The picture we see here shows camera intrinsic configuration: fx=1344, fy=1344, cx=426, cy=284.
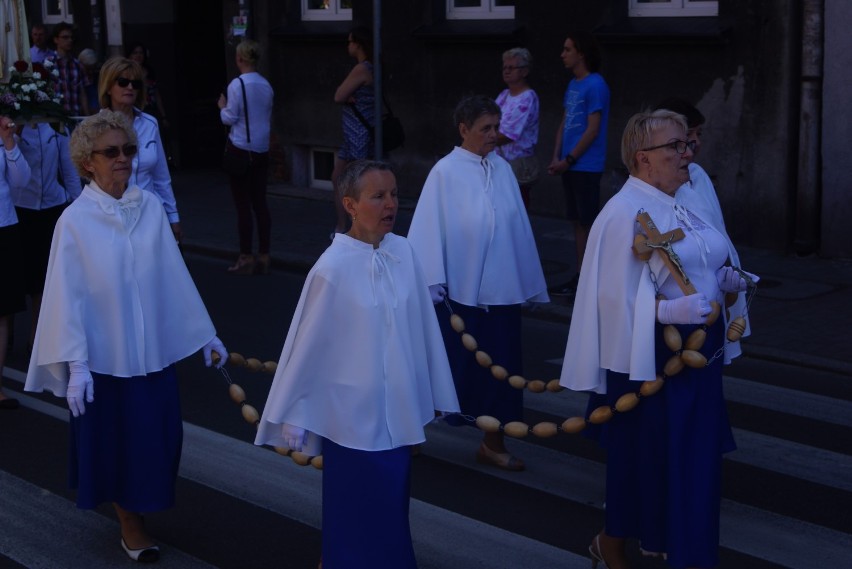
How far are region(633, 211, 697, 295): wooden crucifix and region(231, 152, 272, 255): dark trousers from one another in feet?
24.9

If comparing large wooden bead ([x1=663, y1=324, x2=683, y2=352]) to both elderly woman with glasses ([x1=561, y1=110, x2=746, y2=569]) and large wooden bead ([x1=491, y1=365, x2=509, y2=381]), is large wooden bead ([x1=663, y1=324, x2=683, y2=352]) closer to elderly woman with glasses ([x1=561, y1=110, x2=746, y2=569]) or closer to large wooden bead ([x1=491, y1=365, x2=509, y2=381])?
elderly woman with glasses ([x1=561, y1=110, x2=746, y2=569])

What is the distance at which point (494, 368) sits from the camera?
21.1ft

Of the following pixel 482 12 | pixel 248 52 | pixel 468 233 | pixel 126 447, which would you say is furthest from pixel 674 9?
pixel 126 447

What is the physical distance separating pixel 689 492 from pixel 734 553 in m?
0.83

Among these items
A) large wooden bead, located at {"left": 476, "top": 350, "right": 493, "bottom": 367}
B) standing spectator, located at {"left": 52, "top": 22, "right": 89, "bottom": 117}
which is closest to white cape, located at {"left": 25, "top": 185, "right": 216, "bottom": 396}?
large wooden bead, located at {"left": 476, "top": 350, "right": 493, "bottom": 367}

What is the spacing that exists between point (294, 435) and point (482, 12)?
10605 mm

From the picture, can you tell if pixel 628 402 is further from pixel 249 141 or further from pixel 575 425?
pixel 249 141

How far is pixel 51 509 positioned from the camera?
635cm

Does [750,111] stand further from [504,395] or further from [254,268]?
[504,395]

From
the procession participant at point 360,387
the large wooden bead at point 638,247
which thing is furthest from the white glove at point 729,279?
the procession participant at point 360,387

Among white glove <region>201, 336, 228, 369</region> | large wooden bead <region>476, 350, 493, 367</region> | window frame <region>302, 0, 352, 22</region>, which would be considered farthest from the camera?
window frame <region>302, 0, 352, 22</region>

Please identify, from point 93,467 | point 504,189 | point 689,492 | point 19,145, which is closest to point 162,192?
point 19,145

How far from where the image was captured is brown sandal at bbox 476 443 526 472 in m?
6.83

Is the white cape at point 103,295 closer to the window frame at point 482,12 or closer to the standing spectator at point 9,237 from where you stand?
the standing spectator at point 9,237
